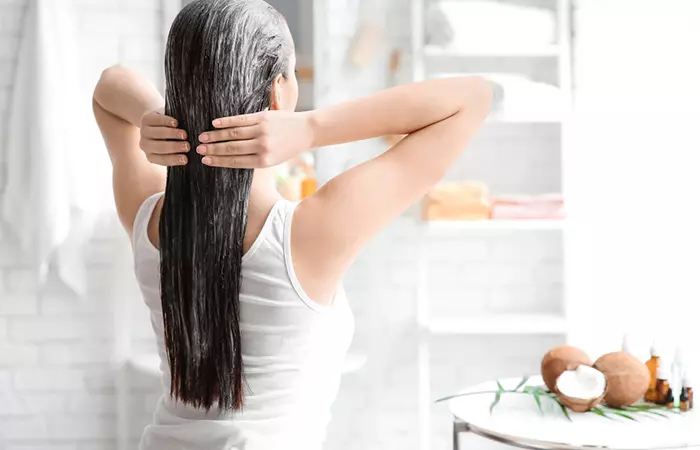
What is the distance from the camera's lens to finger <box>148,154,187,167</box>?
100 cm

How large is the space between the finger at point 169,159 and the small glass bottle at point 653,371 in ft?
3.90

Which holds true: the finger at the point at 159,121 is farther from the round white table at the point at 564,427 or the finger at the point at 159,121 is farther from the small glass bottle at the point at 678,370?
the small glass bottle at the point at 678,370

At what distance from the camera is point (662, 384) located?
5.48 ft

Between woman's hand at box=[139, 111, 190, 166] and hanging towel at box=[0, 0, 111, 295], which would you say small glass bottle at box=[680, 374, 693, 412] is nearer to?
woman's hand at box=[139, 111, 190, 166]

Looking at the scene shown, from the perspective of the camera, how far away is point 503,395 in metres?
1.79

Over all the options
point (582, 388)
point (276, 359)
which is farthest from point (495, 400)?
point (276, 359)

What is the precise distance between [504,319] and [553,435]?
4.33 feet

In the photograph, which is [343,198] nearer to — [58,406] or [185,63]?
[185,63]

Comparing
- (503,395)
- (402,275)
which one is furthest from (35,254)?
(503,395)

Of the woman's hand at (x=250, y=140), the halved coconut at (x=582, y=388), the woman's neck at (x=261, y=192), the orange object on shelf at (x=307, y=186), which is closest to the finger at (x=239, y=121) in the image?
the woman's hand at (x=250, y=140)

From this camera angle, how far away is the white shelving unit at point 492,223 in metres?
2.62

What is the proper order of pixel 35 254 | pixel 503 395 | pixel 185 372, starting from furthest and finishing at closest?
pixel 35 254 → pixel 503 395 → pixel 185 372

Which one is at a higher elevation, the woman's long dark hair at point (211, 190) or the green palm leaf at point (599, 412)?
the woman's long dark hair at point (211, 190)

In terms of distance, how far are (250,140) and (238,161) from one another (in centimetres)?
3
